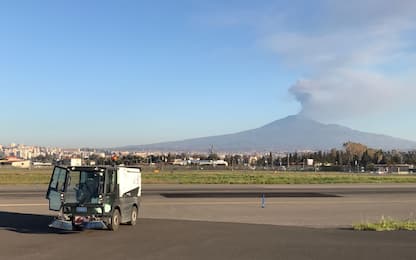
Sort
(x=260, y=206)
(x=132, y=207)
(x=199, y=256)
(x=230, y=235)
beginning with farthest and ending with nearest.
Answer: (x=260, y=206), (x=132, y=207), (x=230, y=235), (x=199, y=256)

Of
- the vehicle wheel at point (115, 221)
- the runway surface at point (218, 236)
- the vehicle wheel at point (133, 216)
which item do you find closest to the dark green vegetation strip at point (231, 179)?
the runway surface at point (218, 236)

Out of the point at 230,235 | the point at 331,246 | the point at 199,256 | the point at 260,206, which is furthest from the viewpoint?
the point at 260,206

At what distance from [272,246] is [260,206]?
43.4ft

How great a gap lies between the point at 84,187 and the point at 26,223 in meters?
3.40

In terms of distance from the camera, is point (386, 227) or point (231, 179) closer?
point (386, 227)

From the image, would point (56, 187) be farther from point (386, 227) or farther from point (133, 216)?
point (386, 227)

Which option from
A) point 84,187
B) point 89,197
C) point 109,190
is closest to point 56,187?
point 84,187

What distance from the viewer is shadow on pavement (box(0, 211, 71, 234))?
54.3 ft

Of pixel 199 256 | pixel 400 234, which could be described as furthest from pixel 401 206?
pixel 199 256

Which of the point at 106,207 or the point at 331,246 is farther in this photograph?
the point at 106,207

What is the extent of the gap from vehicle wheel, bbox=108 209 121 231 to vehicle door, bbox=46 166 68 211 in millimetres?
1645

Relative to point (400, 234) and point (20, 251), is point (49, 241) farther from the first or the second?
point (400, 234)

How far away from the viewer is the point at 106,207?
16.2 m

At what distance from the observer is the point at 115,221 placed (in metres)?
16.5
